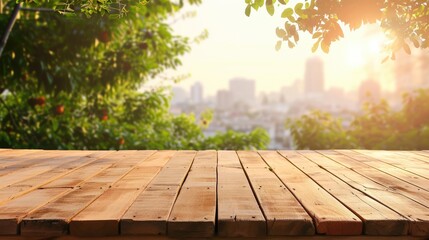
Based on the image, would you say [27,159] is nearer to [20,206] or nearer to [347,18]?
[20,206]

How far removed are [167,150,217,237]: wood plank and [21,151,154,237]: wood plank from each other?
33 centimetres

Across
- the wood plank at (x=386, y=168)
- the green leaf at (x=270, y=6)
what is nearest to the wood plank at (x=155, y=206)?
the green leaf at (x=270, y=6)

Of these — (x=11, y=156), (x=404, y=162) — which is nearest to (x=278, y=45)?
(x=404, y=162)

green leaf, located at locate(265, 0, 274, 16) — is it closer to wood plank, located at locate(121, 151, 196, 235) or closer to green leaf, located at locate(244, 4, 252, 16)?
green leaf, located at locate(244, 4, 252, 16)

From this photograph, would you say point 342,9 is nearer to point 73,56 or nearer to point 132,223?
point 132,223

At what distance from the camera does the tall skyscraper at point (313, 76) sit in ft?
209

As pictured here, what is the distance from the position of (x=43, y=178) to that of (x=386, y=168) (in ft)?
6.11

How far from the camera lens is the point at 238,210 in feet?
5.30

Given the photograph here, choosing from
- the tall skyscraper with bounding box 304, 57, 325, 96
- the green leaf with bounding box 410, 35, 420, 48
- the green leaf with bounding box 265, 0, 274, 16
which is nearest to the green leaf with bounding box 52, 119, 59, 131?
the green leaf with bounding box 265, 0, 274, 16

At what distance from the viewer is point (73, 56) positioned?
579 cm

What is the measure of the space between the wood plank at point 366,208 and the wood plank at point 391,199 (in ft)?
0.09

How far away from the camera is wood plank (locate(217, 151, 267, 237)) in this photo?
1.48 metres

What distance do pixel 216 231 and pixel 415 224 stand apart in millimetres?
626

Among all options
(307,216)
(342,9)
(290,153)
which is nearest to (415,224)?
(307,216)
